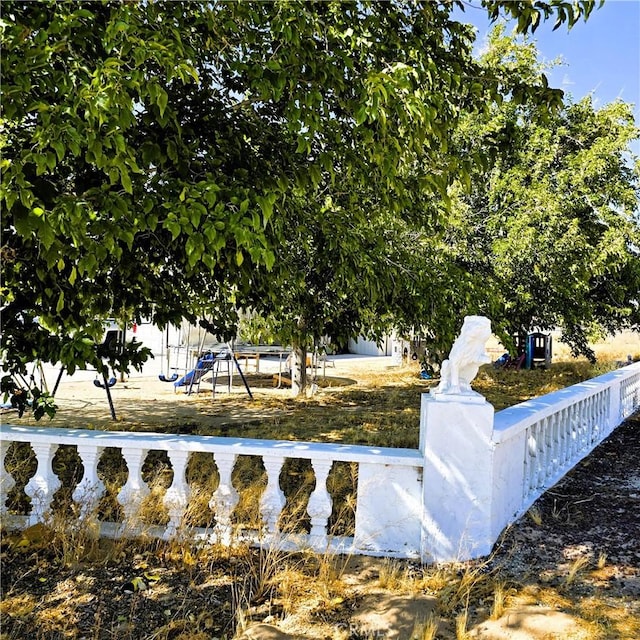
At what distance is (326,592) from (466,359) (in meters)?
1.53

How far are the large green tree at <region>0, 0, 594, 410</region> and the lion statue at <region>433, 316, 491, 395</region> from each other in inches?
44.3

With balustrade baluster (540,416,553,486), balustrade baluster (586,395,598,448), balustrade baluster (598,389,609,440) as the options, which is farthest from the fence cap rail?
balustrade baluster (598,389,609,440)

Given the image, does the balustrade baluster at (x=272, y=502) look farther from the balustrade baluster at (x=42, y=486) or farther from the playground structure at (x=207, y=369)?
the playground structure at (x=207, y=369)

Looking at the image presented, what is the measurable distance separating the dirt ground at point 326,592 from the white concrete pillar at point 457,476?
0.54 ft

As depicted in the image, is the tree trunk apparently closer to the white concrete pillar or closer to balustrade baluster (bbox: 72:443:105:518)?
balustrade baluster (bbox: 72:443:105:518)

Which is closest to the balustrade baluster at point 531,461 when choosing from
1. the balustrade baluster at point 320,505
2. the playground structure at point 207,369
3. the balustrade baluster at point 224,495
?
the balustrade baluster at point 320,505

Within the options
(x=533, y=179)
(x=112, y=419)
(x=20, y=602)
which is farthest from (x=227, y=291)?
(x=533, y=179)

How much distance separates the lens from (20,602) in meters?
2.95

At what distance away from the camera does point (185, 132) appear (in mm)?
4055

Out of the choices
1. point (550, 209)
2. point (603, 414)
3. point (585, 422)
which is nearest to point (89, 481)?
point (585, 422)

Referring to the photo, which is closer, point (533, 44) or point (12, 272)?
point (12, 272)

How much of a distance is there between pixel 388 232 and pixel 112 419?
5.41 meters

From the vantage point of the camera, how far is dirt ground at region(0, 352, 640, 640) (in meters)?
2.77

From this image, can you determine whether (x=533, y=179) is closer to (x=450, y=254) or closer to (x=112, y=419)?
(x=450, y=254)
